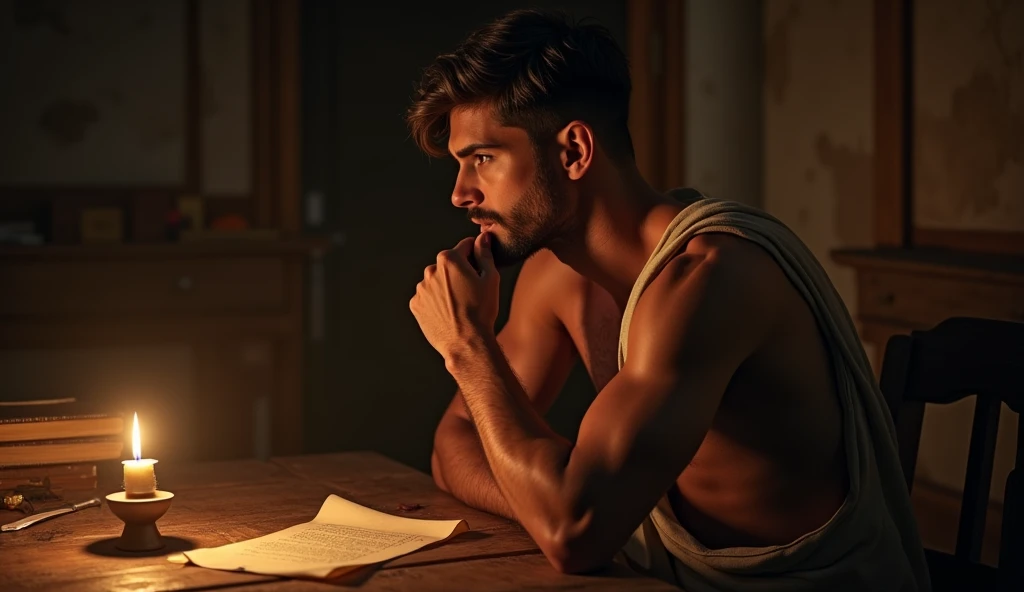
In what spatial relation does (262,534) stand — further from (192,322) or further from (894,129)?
(894,129)

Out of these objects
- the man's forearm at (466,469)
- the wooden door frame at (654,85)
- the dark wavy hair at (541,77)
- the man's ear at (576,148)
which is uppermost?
the wooden door frame at (654,85)

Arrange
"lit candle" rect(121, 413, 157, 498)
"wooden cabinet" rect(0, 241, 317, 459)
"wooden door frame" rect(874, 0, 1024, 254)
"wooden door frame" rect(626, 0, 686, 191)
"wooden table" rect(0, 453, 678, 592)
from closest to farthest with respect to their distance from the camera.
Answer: "wooden table" rect(0, 453, 678, 592)
"lit candle" rect(121, 413, 157, 498)
"wooden cabinet" rect(0, 241, 317, 459)
"wooden door frame" rect(874, 0, 1024, 254)
"wooden door frame" rect(626, 0, 686, 191)

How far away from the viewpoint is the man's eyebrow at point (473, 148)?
1829 millimetres

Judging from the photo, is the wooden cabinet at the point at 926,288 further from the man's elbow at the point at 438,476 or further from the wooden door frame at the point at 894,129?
the man's elbow at the point at 438,476

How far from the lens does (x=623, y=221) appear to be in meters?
1.85

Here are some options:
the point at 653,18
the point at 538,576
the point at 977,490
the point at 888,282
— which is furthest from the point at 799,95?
the point at 538,576

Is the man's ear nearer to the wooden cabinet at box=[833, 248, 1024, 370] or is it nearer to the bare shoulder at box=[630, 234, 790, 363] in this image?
the bare shoulder at box=[630, 234, 790, 363]

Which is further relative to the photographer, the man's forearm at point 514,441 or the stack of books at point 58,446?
the stack of books at point 58,446

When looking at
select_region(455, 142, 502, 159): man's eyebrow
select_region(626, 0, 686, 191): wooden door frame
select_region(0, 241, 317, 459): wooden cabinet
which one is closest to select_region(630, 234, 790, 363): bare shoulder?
select_region(455, 142, 502, 159): man's eyebrow

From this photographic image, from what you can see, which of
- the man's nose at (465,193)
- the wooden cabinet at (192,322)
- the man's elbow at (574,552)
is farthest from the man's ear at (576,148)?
the wooden cabinet at (192,322)

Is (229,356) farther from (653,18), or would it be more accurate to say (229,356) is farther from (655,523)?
(655,523)

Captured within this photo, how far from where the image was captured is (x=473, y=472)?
5.60 ft

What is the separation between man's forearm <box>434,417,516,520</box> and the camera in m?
1.62

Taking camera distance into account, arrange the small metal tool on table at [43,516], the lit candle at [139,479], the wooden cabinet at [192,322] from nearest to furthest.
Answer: the lit candle at [139,479] < the small metal tool on table at [43,516] < the wooden cabinet at [192,322]
